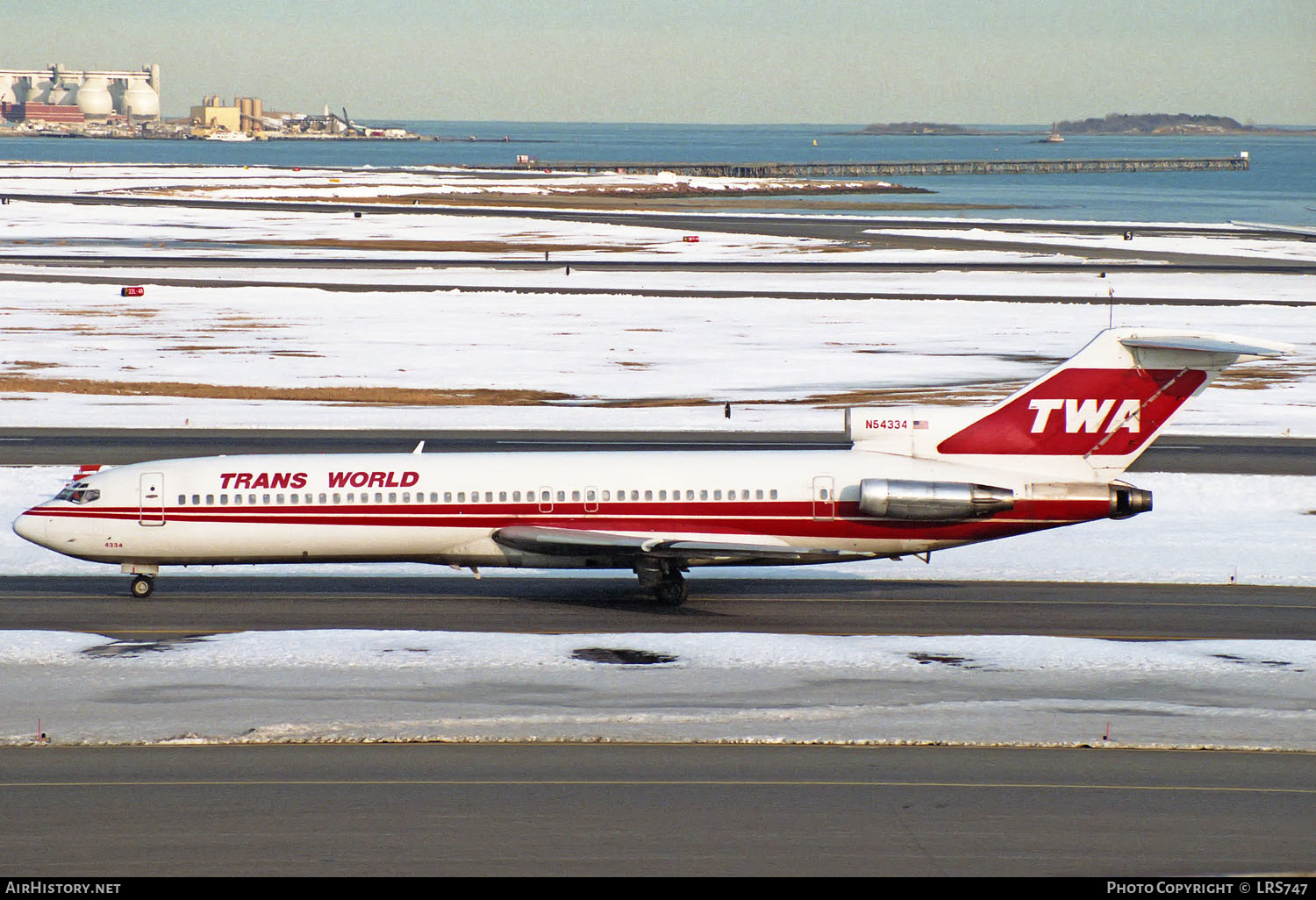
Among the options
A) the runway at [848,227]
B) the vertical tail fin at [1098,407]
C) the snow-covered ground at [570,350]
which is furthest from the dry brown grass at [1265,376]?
the runway at [848,227]

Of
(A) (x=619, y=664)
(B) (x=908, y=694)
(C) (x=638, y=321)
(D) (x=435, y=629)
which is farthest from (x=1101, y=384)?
(C) (x=638, y=321)

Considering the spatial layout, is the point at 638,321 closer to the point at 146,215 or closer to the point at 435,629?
the point at 435,629

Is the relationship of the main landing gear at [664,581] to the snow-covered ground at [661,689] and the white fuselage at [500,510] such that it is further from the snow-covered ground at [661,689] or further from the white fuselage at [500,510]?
the snow-covered ground at [661,689]

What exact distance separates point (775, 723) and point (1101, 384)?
13169 mm

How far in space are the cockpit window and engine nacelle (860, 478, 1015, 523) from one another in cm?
1758

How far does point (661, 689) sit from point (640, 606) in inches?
278

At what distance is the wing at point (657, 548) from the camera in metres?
32.0

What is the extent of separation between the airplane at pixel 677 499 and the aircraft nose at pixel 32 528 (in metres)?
0.05

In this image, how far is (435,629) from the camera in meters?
30.5

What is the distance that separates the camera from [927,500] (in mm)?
31859

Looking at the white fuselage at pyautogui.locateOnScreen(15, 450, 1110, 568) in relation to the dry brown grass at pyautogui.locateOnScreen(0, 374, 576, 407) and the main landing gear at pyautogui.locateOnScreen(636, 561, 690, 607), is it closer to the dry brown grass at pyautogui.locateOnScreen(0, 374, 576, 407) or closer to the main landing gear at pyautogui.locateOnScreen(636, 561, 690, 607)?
the main landing gear at pyautogui.locateOnScreen(636, 561, 690, 607)

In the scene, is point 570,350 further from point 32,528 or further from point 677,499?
point 32,528

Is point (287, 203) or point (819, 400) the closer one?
point (819, 400)

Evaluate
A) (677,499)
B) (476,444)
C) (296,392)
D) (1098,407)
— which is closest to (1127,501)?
(1098,407)
